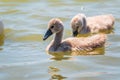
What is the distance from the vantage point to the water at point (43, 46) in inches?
308

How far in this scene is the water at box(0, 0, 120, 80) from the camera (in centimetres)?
781

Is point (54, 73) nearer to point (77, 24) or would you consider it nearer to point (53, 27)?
point (53, 27)

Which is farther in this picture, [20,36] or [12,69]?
[20,36]

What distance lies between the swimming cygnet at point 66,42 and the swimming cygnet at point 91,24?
2.94 feet

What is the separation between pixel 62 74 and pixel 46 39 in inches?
91.5

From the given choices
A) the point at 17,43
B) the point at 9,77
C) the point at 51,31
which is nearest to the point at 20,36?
the point at 17,43

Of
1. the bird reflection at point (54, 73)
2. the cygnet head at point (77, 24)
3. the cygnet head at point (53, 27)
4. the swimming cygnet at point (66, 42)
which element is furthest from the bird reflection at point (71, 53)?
the cygnet head at point (77, 24)

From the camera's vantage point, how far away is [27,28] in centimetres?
1063

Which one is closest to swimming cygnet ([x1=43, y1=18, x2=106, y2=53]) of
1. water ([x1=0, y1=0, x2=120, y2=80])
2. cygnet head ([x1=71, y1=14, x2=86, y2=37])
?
water ([x1=0, y1=0, x2=120, y2=80])

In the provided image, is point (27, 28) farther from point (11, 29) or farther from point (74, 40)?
point (74, 40)

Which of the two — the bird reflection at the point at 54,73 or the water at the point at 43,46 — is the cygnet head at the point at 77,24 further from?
the bird reflection at the point at 54,73

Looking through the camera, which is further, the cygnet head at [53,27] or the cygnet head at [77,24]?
the cygnet head at [77,24]

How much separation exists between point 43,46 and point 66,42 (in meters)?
0.55

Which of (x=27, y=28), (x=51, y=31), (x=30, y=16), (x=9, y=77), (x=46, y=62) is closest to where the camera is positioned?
(x=9, y=77)
